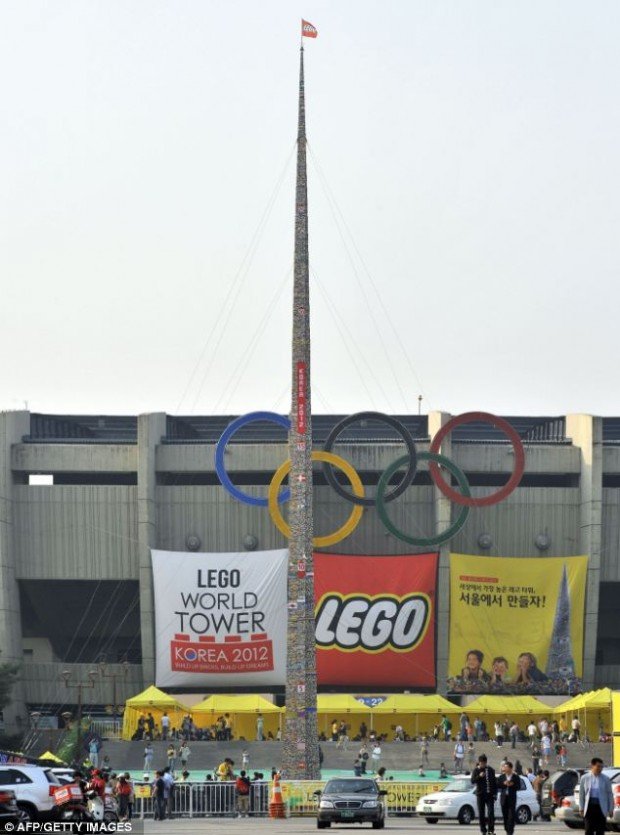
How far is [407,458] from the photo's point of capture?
91.6m

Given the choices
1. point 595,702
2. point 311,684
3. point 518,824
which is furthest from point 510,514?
point 518,824

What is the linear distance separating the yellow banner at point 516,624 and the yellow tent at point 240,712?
10757 mm

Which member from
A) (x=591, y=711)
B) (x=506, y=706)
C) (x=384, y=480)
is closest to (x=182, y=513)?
(x=384, y=480)

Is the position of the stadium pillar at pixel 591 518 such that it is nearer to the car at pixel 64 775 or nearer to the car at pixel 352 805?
the car at pixel 352 805

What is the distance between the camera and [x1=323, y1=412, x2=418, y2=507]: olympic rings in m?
90.2

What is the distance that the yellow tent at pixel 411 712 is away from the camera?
8031cm

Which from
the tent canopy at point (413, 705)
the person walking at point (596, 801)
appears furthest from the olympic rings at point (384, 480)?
the person walking at point (596, 801)

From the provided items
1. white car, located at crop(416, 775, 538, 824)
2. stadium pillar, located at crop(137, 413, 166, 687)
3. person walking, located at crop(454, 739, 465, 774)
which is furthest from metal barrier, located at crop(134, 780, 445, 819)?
stadium pillar, located at crop(137, 413, 166, 687)

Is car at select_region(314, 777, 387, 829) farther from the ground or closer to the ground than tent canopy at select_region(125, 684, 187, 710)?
closer to the ground

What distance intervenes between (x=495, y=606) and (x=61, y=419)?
25.8 metres

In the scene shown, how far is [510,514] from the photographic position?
9450 cm

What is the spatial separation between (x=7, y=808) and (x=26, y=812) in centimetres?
468

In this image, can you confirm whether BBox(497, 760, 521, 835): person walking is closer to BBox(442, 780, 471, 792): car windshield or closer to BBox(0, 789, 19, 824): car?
BBox(0, 789, 19, 824): car

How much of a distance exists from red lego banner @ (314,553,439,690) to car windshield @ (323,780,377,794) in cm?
4036
